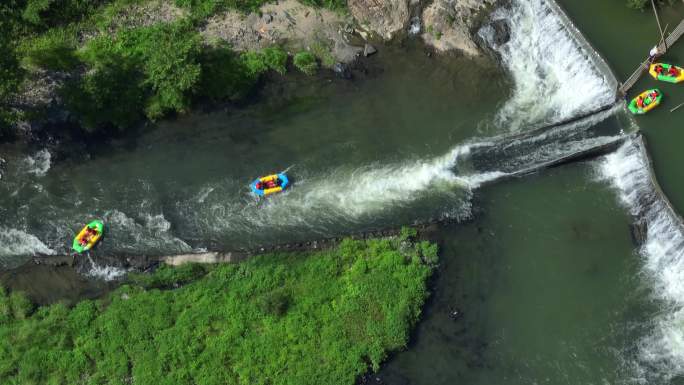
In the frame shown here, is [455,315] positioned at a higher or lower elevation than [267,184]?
lower

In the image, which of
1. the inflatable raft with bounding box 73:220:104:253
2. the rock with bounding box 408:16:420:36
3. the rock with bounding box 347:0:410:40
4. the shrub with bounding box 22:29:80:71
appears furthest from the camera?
the rock with bounding box 347:0:410:40

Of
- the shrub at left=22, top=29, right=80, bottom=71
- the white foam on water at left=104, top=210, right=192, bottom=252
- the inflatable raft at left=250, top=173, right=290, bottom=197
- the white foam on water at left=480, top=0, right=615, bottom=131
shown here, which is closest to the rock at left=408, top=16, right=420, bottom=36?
the white foam on water at left=480, top=0, right=615, bottom=131

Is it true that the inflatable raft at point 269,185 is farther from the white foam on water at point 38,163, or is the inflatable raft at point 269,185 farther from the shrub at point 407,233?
the white foam on water at point 38,163

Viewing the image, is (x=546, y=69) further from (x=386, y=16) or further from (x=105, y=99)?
(x=105, y=99)

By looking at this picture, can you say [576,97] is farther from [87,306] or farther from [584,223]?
[87,306]

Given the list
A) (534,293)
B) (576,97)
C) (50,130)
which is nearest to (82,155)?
(50,130)

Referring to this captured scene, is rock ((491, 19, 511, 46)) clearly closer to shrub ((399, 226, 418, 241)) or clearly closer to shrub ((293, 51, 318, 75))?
shrub ((293, 51, 318, 75))

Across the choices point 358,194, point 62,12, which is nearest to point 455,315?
point 358,194

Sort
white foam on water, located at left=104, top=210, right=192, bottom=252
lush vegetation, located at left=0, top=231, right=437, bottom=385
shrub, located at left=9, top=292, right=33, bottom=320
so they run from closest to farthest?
lush vegetation, located at left=0, top=231, right=437, bottom=385, shrub, located at left=9, top=292, right=33, bottom=320, white foam on water, located at left=104, top=210, right=192, bottom=252
